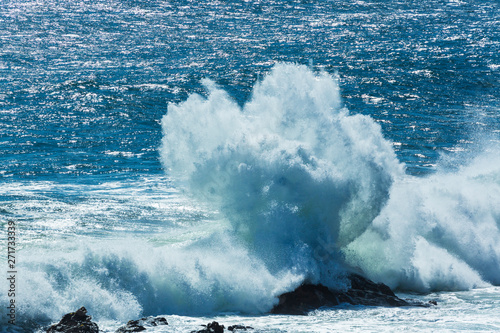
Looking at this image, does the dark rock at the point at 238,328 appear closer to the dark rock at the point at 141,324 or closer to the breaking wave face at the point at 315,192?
the dark rock at the point at 141,324

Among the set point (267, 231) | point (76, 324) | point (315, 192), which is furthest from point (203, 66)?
point (76, 324)

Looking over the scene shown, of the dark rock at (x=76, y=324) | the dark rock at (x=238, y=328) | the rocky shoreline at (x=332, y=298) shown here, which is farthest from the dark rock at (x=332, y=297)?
the dark rock at (x=76, y=324)

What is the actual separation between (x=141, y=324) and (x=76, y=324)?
1082 mm

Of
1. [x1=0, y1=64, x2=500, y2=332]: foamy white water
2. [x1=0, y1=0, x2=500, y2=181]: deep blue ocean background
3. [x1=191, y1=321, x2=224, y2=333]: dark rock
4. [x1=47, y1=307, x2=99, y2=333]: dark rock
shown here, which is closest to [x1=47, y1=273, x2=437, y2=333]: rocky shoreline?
[x1=0, y1=64, x2=500, y2=332]: foamy white water

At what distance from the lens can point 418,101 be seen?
32094 mm

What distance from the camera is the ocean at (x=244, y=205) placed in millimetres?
12367

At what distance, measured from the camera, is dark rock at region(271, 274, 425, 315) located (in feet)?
41.5

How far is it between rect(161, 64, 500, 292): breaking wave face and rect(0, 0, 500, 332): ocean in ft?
0.13

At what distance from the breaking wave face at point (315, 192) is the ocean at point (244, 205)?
0.13ft

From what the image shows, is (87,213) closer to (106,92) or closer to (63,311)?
(63,311)

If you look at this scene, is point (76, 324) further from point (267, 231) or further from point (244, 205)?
point (244, 205)

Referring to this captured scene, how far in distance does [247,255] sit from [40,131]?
48.1 ft

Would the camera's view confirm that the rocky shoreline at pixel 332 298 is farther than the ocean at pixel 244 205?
Yes

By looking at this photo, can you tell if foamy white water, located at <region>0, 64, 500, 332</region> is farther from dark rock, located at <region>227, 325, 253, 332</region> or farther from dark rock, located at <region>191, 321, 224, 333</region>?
dark rock, located at <region>191, 321, 224, 333</region>
